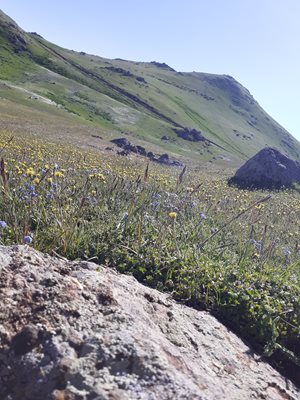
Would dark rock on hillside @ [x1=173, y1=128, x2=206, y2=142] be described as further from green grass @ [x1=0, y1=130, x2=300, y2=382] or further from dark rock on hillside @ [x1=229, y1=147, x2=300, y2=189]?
green grass @ [x1=0, y1=130, x2=300, y2=382]

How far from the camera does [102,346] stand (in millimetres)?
2182

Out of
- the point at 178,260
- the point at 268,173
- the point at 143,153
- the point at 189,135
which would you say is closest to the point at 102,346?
the point at 178,260

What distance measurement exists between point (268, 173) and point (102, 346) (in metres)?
22.0

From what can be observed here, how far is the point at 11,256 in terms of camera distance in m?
2.82

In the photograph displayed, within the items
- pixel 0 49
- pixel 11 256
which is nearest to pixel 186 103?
pixel 0 49

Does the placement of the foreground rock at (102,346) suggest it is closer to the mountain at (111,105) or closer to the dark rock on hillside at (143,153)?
the dark rock on hillside at (143,153)

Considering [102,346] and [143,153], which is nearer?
[102,346]

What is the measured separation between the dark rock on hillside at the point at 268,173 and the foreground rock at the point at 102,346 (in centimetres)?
1921

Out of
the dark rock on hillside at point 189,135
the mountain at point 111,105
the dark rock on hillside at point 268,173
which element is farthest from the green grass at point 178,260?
the dark rock on hillside at point 189,135

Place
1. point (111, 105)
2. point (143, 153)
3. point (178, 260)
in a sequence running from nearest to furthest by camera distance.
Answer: point (178, 260)
point (143, 153)
point (111, 105)

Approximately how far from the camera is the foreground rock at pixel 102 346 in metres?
2.02

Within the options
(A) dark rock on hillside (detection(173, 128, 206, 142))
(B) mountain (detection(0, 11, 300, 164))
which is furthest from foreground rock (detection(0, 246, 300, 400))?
(A) dark rock on hillside (detection(173, 128, 206, 142))

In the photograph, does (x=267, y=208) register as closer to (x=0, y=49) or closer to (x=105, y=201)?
(x=105, y=201)

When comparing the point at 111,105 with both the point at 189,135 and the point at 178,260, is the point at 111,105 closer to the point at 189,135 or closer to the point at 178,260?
the point at 189,135
